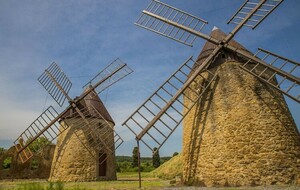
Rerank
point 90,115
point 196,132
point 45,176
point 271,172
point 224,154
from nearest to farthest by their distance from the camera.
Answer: point 271,172
point 224,154
point 196,132
point 90,115
point 45,176

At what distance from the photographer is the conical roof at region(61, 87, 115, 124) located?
17.3 meters

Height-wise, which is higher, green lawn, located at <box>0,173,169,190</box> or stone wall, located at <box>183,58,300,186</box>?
stone wall, located at <box>183,58,300,186</box>

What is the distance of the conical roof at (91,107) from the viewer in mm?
17312

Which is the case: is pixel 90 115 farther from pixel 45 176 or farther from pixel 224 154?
pixel 224 154

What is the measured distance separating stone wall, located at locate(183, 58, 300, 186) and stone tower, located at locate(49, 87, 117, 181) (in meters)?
7.60

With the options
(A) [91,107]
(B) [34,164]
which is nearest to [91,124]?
(A) [91,107]

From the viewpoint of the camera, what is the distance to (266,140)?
9.42 meters

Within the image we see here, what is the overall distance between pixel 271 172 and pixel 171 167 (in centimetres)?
→ 1133

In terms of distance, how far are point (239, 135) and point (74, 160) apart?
10676 mm

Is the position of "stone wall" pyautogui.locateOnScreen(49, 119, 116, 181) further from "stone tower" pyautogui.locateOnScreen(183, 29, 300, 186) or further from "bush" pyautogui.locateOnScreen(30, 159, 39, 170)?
"bush" pyautogui.locateOnScreen(30, 159, 39, 170)

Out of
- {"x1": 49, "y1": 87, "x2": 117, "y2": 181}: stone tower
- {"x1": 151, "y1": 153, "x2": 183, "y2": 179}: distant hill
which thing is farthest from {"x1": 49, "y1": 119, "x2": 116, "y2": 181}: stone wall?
{"x1": 151, "y1": 153, "x2": 183, "y2": 179}: distant hill

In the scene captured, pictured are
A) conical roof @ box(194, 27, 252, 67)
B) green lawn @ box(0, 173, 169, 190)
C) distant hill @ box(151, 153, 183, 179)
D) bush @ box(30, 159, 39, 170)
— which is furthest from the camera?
bush @ box(30, 159, 39, 170)

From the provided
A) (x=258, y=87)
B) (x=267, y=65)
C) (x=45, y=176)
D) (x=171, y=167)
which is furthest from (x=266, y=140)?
(x=45, y=176)

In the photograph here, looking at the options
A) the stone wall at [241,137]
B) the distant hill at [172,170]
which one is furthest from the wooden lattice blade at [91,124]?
the stone wall at [241,137]
